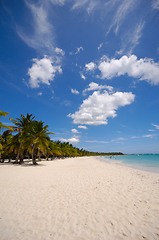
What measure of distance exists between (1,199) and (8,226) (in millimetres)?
3005

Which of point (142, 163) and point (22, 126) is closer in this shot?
point (22, 126)

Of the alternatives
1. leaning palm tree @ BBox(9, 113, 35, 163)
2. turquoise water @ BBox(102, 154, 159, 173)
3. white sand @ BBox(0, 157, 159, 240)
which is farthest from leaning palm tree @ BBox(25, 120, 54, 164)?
turquoise water @ BBox(102, 154, 159, 173)

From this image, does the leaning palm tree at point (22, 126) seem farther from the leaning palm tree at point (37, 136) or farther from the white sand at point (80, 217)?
the white sand at point (80, 217)

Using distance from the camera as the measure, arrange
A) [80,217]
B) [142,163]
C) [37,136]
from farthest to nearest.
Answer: [142,163], [37,136], [80,217]

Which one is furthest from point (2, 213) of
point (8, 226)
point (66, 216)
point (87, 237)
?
point (87, 237)

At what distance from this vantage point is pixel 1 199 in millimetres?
6406

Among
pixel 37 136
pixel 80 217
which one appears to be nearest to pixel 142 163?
pixel 37 136

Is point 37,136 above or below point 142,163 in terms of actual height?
above

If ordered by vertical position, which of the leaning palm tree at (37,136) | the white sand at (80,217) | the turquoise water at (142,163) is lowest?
the turquoise water at (142,163)

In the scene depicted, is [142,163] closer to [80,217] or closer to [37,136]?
[37,136]

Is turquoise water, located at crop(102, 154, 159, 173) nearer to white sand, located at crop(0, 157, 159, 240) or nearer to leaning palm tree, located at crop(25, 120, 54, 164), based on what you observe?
white sand, located at crop(0, 157, 159, 240)

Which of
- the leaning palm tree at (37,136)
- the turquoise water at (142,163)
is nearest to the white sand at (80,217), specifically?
the leaning palm tree at (37,136)

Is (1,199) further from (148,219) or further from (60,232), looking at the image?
(148,219)

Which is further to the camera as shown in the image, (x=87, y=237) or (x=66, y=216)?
(x=66, y=216)
